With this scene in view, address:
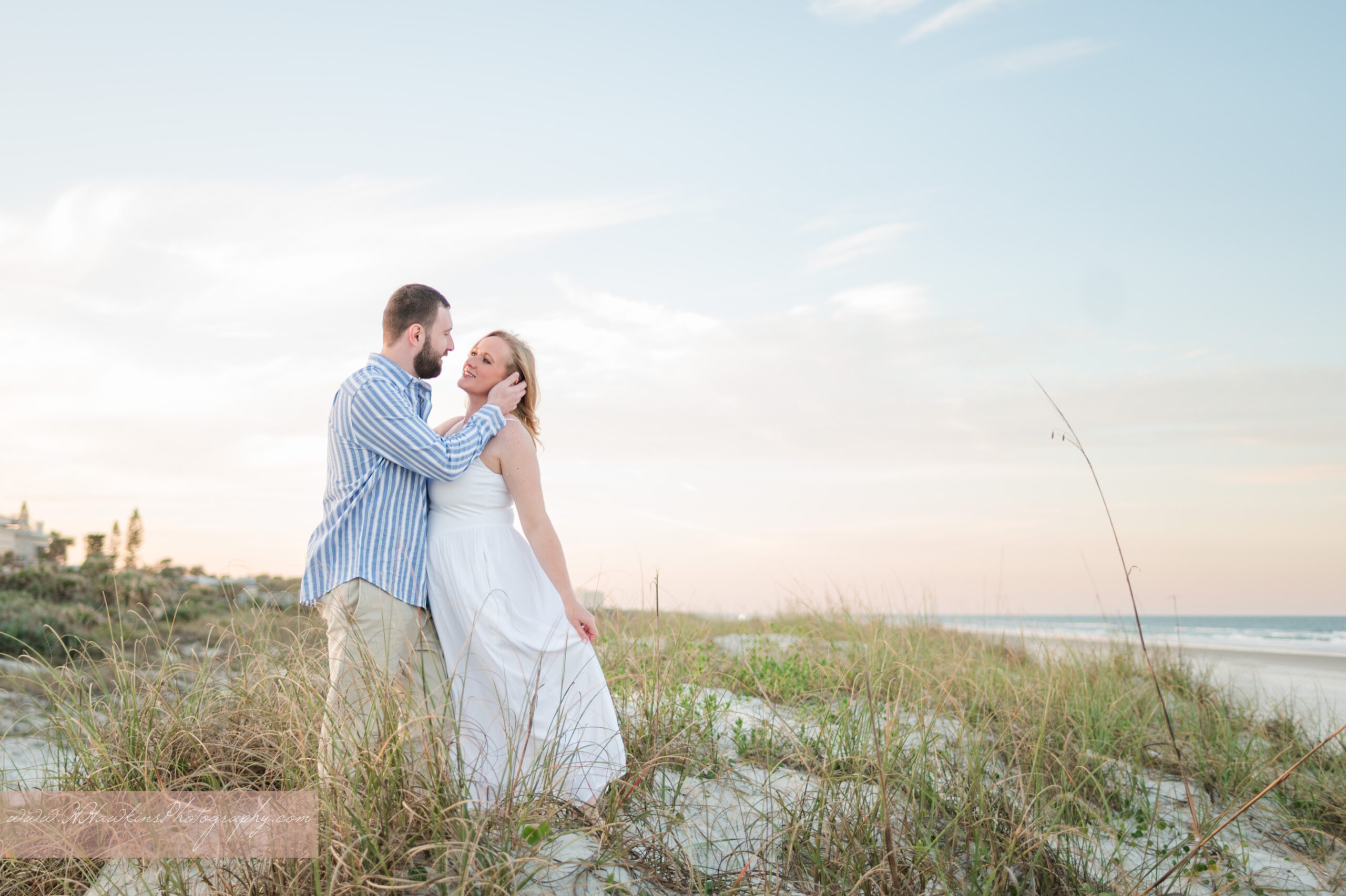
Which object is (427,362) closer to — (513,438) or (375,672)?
(513,438)

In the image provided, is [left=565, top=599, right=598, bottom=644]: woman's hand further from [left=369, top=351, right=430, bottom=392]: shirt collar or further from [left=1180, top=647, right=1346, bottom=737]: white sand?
[left=1180, top=647, right=1346, bottom=737]: white sand

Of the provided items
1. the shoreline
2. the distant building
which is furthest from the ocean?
the distant building

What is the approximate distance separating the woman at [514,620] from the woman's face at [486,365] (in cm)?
34

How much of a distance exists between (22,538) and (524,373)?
38586 mm

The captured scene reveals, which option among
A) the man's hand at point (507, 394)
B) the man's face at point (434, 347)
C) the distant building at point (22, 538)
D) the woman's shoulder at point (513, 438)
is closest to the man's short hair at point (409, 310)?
the man's face at point (434, 347)

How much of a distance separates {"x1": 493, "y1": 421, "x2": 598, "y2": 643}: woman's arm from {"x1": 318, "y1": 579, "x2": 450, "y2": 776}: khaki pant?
627 mm

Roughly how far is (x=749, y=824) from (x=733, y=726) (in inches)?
47.9

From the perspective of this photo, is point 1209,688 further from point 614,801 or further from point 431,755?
point 431,755

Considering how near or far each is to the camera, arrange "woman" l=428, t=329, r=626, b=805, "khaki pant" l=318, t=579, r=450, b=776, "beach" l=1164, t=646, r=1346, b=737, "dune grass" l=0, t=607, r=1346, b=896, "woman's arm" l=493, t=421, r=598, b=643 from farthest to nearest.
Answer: "beach" l=1164, t=646, r=1346, b=737, "woman's arm" l=493, t=421, r=598, b=643, "woman" l=428, t=329, r=626, b=805, "khaki pant" l=318, t=579, r=450, b=776, "dune grass" l=0, t=607, r=1346, b=896

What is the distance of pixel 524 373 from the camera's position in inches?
170

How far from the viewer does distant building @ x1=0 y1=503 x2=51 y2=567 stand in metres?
27.7

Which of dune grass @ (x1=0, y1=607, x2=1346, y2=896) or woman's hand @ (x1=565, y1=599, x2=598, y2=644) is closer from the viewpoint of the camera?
dune grass @ (x1=0, y1=607, x2=1346, y2=896)

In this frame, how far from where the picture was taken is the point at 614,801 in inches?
142

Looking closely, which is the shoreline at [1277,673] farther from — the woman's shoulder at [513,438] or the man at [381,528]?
the man at [381,528]
